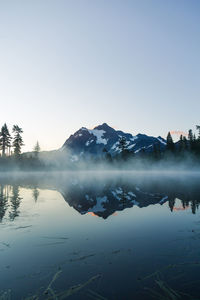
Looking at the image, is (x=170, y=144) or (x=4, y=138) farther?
(x=170, y=144)

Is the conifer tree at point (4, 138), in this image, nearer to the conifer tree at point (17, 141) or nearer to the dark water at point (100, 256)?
the conifer tree at point (17, 141)

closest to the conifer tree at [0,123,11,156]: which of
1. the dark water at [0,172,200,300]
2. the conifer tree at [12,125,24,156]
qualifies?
the conifer tree at [12,125,24,156]

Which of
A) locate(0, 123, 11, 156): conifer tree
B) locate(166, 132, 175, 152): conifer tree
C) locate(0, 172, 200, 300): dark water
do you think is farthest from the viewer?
locate(166, 132, 175, 152): conifer tree

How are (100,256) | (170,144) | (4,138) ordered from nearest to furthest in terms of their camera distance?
(100,256), (4,138), (170,144)

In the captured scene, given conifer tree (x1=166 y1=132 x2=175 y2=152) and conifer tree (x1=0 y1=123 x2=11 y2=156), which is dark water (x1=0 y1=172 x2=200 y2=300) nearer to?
conifer tree (x1=0 y1=123 x2=11 y2=156)

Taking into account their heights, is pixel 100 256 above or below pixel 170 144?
below

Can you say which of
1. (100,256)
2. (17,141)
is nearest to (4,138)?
(17,141)

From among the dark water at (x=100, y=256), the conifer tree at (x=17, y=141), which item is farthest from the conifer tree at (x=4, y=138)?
the dark water at (x=100, y=256)

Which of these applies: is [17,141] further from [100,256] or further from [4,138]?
[100,256]

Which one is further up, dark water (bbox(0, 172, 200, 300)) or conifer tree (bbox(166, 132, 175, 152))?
conifer tree (bbox(166, 132, 175, 152))

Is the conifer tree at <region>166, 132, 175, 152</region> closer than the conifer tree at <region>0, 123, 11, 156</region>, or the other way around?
the conifer tree at <region>0, 123, 11, 156</region>

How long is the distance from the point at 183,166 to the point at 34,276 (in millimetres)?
114367

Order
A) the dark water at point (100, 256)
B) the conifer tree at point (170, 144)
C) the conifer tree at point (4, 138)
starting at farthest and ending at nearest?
the conifer tree at point (170, 144) < the conifer tree at point (4, 138) < the dark water at point (100, 256)

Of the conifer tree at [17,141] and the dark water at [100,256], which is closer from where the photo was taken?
the dark water at [100,256]
